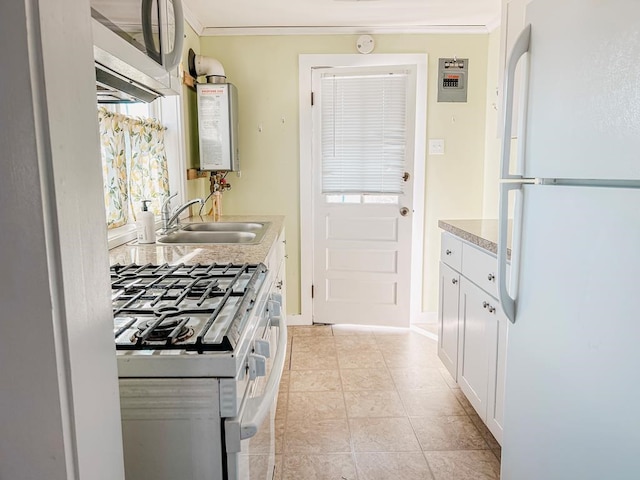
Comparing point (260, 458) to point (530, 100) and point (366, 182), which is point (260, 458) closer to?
point (530, 100)

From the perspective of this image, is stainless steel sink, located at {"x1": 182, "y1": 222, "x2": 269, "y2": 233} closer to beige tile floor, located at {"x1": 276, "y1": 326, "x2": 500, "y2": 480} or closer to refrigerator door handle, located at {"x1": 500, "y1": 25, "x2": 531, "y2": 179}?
beige tile floor, located at {"x1": 276, "y1": 326, "x2": 500, "y2": 480}

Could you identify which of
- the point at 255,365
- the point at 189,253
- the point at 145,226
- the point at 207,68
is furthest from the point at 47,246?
the point at 207,68

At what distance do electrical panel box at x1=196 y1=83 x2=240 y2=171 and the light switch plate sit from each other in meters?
1.56

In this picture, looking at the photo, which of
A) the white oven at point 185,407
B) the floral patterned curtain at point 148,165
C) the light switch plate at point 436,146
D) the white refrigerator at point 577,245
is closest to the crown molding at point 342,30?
the light switch plate at point 436,146

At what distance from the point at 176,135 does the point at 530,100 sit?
232 centimetres

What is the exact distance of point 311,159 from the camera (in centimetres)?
368

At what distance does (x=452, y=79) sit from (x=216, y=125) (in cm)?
186

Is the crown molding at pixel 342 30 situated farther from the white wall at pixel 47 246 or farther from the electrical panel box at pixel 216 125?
the white wall at pixel 47 246

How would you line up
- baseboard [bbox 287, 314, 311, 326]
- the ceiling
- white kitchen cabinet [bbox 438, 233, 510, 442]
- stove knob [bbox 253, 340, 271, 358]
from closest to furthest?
stove knob [bbox 253, 340, 271, 358] < white kitchen cabinet [bbox 438, 233, 510, 442] < the ceiling < baseboard [bbox 287, 314, 311, 326]

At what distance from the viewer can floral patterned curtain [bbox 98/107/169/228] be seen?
2168 millimetres

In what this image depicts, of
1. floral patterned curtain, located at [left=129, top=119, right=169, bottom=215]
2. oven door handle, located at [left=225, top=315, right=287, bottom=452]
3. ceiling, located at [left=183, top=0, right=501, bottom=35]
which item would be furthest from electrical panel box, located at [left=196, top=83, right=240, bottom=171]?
oven door handle, located at [left=225, top=315, right=287, bottom=452]

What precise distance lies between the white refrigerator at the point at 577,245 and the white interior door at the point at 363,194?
2249 millimetres

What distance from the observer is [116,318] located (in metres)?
1.08

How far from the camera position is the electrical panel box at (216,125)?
10.6ft
